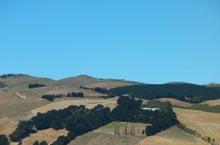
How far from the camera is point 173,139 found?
176 m

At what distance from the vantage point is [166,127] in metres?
196

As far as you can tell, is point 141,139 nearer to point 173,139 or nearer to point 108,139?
point 108,139

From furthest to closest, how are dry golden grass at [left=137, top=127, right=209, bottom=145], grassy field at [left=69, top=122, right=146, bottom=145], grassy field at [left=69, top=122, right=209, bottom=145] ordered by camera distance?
grassy field at [left=69, top=122, right=146, bottom=145] → grassy field at [left=69, top=122, right=209, bottom=145] → dry golden grass at [left=137, top=127, right=209, bottom=145]

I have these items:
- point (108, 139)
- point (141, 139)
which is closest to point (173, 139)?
point (141, 139)

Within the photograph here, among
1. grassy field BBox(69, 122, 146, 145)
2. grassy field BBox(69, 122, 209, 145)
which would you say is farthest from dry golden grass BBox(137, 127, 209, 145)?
grassy field BBox(69, 122, 146, 145)

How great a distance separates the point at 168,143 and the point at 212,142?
51.0 ft

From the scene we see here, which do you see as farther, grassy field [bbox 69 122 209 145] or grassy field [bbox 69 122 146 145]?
grassy field [bbox 69 122 146 145]

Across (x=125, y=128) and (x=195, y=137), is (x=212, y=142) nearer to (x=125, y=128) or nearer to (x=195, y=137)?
(x=195, y=137)

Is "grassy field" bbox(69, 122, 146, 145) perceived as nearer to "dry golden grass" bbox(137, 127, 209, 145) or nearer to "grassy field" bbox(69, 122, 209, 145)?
"grassy field" bbox(69, 122, 209, 145)

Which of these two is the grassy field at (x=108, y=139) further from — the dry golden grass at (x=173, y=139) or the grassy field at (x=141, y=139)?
the dry golden grass at (x=173, y=139)

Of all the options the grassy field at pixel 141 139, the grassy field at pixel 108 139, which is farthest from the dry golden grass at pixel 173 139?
the grassy field at pixel 108 139

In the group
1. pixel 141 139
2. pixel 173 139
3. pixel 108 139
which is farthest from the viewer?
pixel 108 139

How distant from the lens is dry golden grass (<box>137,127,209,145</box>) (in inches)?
6748

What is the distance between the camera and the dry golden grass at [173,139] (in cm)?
17139
